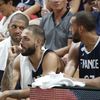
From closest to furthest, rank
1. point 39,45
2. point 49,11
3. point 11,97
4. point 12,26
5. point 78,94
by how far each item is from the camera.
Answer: point 78,94, point 11,97, point 39,45, point 12,26, point 49,11

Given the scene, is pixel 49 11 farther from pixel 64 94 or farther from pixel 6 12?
pixel 64 94

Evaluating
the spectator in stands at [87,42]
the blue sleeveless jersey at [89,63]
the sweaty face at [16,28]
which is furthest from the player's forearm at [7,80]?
the blue sleeveless jersey at [89,63]

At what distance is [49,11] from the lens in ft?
Result: 23.2

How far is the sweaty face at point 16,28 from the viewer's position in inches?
238

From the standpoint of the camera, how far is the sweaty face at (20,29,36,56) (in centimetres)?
514

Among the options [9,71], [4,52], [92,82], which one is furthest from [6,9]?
[92,82]

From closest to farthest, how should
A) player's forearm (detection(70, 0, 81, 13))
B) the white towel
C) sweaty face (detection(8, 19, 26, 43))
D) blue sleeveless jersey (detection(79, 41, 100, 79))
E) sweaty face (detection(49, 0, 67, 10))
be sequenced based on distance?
blue sleeveless jersey (detection(79, 41, 100, 79)) → sweaty face (detection(8, 19, 26, 43)) → the white towel → sweaty face (detection(49, 0, 67, 10)) → player's forearm (detection(70, 0, 81, 13))

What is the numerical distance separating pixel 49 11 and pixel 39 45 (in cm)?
195

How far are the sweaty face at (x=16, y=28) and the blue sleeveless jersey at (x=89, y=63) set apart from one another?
1138 millimetres

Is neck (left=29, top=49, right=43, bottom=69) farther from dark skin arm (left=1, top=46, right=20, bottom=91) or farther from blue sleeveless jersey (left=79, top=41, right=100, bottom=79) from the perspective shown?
blue sleeveless jersey (left=79, top=41, right=100, bottom=79)

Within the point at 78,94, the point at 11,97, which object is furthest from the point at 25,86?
the point at 78,94

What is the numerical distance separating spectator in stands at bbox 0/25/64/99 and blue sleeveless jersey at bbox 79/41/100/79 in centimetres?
27

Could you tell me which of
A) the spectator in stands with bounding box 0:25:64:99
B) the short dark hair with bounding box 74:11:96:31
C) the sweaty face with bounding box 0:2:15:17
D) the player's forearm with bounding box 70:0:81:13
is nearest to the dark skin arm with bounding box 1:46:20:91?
the spectator in stands with bounding box 0:25:64:99

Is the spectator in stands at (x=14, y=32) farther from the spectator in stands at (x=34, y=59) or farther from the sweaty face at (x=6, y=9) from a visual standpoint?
the sweaty face at (x=6, y=9)
